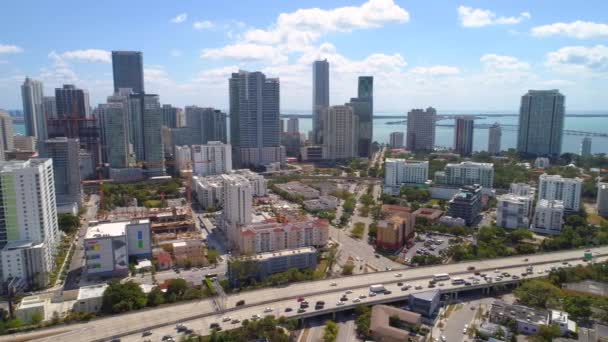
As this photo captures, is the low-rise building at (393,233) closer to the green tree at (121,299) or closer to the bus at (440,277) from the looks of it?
the bus at (440,277)

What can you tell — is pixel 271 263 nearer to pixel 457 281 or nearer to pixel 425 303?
pixel 425 303

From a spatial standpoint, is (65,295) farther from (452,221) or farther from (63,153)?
(452,221)

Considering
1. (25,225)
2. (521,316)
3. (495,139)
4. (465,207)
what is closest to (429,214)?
(465,207)

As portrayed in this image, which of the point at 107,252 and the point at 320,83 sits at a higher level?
the point at 320,83

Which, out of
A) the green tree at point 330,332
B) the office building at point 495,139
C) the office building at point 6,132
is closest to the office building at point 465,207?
the green tree at point 330,332

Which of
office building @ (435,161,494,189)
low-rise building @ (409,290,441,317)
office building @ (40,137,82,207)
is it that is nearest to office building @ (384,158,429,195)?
office building @ (435,161,494,189)

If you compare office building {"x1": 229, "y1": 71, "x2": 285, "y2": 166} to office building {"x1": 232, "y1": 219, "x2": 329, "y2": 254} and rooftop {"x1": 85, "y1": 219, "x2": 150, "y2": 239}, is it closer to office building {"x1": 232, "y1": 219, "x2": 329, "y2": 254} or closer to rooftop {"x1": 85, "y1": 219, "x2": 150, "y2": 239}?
office building {"x1": 232, "y1": 219, "x2": 329, "y2": 254}
